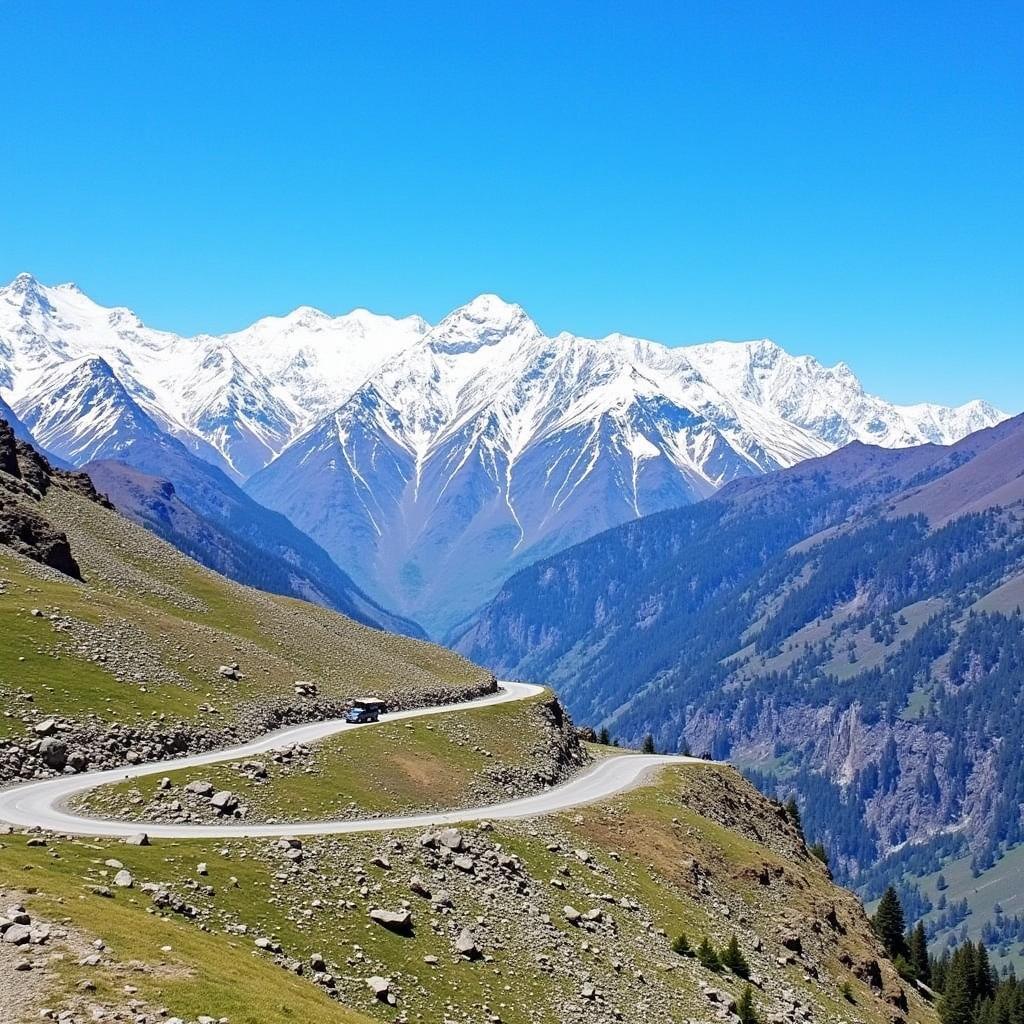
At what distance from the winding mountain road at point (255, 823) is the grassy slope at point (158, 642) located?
5224 mm

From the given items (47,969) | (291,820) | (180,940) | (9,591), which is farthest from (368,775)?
(47,969)

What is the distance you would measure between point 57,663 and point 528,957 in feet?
138

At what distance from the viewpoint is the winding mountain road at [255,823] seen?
6041 centimetres

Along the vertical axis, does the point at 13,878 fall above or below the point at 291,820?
above

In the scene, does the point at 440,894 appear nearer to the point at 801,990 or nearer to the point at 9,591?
the point at 801,990

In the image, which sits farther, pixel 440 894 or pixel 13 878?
pixel 440 894

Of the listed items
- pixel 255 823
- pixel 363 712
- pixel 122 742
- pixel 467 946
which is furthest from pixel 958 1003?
pixel 122 742

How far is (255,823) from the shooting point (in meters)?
68.8

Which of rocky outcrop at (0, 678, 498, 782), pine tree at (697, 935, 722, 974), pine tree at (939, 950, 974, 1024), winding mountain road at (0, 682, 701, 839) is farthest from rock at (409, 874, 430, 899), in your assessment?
pine tree at (939, 950, 974, 1024)

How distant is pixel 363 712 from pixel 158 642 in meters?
19.8

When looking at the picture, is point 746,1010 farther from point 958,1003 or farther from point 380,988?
point 958,1003

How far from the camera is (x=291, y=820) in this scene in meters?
70.7

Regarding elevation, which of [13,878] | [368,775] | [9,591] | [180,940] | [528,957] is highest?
[9,591]

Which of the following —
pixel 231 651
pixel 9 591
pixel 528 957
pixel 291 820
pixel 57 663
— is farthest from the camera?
pixel 231 651
